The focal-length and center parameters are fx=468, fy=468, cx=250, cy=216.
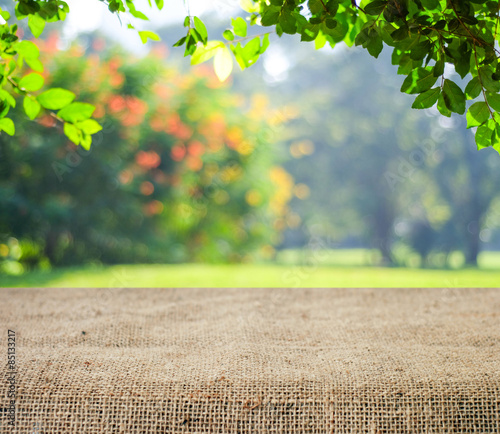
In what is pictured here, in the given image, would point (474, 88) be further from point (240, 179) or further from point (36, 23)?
point (240, 179)

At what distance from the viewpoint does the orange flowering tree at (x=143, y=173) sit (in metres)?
2.90

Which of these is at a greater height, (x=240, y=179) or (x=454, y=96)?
(x=240, y=179)

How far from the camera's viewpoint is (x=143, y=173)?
3203mm

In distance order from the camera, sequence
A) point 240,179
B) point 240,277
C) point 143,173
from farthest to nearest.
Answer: point 240,179, point 143,173, point 240,277

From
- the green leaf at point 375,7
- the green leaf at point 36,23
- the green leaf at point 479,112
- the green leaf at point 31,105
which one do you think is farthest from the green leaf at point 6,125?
the green leaf at point 479,112

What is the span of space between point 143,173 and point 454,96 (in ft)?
9.27

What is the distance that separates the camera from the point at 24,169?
2.92 m

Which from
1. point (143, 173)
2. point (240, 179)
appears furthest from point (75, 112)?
point (240, 179)

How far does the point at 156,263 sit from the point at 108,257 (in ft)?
1.08

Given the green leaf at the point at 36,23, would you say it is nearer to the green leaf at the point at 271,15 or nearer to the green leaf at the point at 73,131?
the green leaf at the point at 73,131

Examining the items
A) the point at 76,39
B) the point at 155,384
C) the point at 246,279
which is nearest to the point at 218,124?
A: the point at 76,39

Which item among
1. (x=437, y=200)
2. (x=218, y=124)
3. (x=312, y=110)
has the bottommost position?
(x=437, y=200)

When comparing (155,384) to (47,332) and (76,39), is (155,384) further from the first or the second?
(76,39)

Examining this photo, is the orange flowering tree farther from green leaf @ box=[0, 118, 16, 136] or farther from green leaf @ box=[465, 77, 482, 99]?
green leaf @ box=[465, 77, 482, 99]
